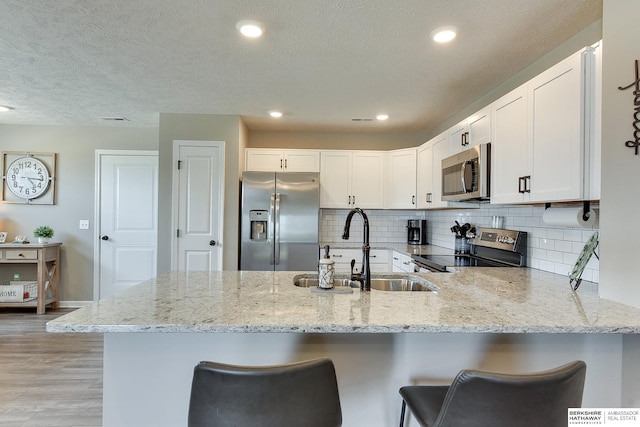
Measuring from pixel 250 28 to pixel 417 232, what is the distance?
331 cm

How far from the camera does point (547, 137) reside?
1.81 metres

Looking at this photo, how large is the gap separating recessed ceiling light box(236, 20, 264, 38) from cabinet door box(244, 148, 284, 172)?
2.09 m

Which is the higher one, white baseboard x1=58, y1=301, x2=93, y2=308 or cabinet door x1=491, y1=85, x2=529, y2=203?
cabinet door x1=491, y1=85, x2=529, y2=203

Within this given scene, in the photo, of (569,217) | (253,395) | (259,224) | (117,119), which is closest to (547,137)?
(569,217)

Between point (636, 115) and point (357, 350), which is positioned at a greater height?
point (636, 115)

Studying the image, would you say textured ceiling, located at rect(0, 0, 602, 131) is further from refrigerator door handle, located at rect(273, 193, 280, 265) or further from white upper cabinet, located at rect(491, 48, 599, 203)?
refrigerator door handle, located at rect(273, 193, 280, 265)

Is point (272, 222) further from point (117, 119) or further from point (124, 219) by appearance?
point (117, 119)

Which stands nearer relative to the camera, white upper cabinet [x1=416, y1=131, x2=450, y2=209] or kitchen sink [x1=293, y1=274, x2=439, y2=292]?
kitchen sink [x1=293, y1=274, x2=439, y2=292]

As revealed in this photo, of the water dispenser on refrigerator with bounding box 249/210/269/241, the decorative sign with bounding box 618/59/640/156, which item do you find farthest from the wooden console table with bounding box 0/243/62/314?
the decorative sign with bounding box 618/59/640/156

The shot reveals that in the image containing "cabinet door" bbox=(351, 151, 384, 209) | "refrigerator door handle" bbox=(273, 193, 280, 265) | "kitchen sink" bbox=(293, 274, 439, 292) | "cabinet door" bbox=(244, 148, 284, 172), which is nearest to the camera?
"kitchen sink" bbox=(293, 274, 439, 292)

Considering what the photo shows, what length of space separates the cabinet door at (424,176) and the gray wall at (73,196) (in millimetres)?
3541

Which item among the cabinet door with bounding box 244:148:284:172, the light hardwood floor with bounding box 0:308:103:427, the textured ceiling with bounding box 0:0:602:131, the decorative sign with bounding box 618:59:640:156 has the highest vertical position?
the textured ceiling with bounding box 0:0:602:131

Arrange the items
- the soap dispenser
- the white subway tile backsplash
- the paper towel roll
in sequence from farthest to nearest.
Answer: the white subway tile backsplash, the paper towel roll, the soap dispenser

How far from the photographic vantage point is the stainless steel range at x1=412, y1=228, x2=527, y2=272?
252 centimetres
